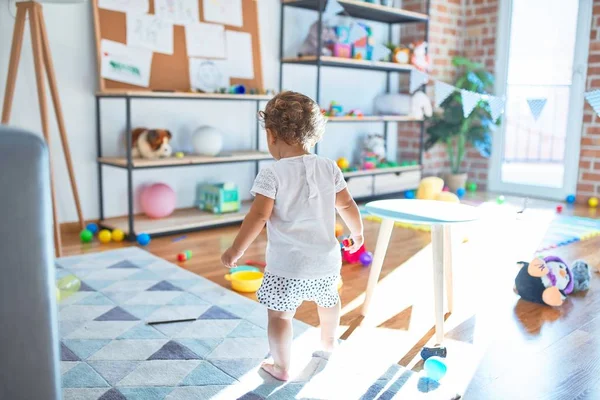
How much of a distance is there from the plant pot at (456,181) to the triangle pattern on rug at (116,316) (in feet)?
11.2

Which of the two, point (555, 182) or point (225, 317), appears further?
point (555, 182)

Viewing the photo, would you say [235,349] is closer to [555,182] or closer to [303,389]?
[303,389]

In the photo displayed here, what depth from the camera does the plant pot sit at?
4930mm

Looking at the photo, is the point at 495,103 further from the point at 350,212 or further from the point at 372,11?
the point at 350,212

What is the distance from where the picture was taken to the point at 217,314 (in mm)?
2092

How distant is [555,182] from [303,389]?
3.93m

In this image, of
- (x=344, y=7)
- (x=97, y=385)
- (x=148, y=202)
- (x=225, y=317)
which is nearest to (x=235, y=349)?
(x=225, y=317)

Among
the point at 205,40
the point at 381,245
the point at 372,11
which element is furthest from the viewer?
the point at 372,11

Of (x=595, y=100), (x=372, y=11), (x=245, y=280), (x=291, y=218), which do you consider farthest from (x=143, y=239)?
(x=372, y=11)

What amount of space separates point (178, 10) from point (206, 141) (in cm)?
77

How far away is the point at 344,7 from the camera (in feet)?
13.4

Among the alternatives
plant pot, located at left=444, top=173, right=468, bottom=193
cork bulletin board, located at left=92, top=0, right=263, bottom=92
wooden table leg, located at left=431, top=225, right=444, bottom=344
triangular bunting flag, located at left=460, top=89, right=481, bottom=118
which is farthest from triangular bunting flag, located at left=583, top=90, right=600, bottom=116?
plant pot, located at left=444, top=173, right=468, bottom=193

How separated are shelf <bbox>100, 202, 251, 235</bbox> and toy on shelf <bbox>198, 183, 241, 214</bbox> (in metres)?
0.05

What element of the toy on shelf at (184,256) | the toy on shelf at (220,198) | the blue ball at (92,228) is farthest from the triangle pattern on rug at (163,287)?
the toy on shelf at (220,198)
